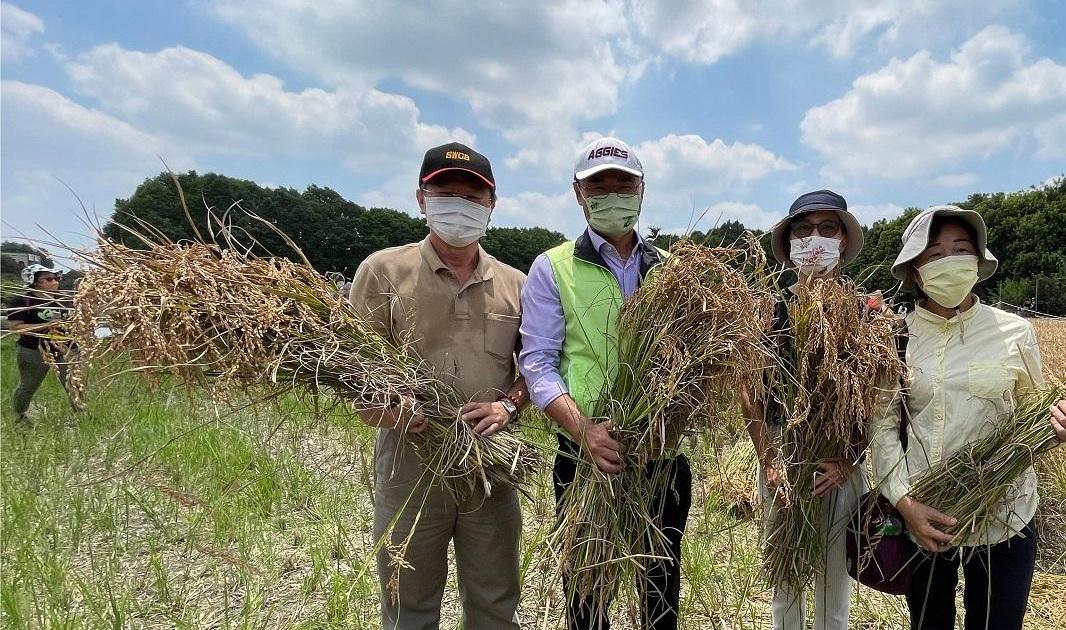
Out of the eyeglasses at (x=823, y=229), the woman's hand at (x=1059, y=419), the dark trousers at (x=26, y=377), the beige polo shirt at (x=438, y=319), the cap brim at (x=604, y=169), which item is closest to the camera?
the woman's hand at (x=1059, y=419)

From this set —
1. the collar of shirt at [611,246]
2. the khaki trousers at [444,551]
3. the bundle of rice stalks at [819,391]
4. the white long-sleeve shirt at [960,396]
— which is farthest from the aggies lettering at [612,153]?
the khaki trousers at [444,551]

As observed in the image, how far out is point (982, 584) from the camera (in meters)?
1.71

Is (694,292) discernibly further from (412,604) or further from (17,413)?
(17,413)

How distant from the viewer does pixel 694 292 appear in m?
1.56

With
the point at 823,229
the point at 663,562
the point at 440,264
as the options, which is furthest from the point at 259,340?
the point at 823,229

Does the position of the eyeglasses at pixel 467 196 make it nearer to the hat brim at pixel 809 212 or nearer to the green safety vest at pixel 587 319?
the green safety vest at pixel 587 319

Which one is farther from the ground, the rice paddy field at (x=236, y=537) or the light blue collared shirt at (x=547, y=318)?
the light blue collared shirt at (x=547, y=318)

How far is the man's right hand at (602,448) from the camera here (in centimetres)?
165

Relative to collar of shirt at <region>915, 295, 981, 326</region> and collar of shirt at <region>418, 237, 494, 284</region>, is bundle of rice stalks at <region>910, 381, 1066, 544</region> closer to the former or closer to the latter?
collar of shirt at <region>915, 295, 981, 326</region>

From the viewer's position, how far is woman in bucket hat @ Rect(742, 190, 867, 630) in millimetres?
1900

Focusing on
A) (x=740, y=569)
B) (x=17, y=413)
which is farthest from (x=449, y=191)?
(x=17, y=413)

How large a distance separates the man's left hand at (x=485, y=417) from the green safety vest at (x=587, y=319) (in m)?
0.26

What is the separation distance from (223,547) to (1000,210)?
41091mm

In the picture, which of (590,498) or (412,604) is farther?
(412,604)
